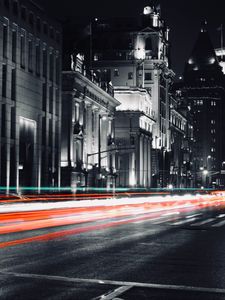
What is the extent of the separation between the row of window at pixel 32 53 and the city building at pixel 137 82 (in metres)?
39.2

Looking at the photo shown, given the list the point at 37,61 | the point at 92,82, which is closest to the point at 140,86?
the point at 92,82

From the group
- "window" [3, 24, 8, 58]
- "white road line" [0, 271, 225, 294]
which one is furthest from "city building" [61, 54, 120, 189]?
"white road line" [0, 271, 225, 294]

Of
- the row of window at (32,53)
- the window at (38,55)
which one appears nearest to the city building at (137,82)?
the row of window at (32,53)

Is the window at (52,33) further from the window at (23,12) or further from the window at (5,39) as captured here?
the window at (5,39)

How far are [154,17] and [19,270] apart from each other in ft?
440

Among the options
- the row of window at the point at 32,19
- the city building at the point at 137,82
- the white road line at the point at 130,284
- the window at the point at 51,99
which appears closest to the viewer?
the white road line at the point at 130,284

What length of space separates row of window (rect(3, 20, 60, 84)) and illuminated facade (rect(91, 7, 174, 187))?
39.9 metres

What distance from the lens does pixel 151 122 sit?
135 metres

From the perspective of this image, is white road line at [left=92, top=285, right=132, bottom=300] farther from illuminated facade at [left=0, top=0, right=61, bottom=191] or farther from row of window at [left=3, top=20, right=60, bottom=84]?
row of window at [left=3, top=20, right=60, bottom=84]

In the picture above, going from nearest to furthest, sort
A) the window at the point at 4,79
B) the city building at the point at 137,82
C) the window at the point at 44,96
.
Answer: the window at the point at 4,79, the window at the point at 44,96, the city building at the point at 137,82

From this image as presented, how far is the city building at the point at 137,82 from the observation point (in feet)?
401

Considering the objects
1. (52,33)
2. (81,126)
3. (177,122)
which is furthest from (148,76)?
(52,33)

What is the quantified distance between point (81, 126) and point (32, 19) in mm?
22071

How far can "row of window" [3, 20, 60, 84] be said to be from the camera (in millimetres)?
65688
